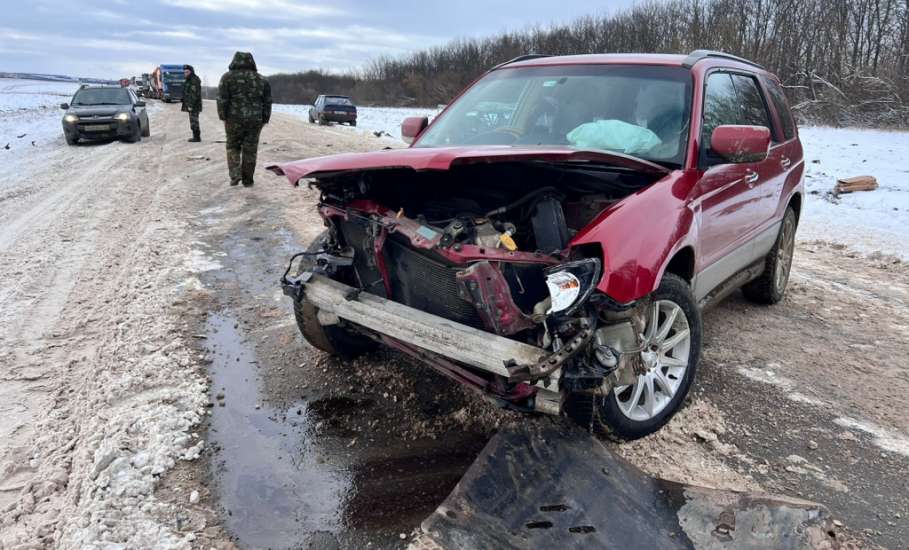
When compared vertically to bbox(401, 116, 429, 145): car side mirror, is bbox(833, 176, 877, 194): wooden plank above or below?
below

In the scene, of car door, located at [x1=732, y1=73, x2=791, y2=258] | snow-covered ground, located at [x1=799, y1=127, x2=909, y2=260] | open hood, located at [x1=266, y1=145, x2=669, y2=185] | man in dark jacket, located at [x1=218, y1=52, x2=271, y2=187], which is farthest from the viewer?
man in dark jacket, located at [x1=218, y1=52, x2=271, y2=187]

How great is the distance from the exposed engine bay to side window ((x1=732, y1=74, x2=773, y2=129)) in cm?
165

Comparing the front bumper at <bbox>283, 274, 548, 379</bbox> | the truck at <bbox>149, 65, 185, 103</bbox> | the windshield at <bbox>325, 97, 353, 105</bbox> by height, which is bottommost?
the front bumper at <bbox>283, 274, 548, 379</bbox>

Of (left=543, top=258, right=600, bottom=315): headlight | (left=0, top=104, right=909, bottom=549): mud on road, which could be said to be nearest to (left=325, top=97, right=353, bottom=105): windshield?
(left=0, top=104, right=909, bottom=549): mud on road

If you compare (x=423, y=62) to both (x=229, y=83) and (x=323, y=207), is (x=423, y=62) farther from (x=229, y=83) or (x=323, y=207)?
(x=323, y=207)

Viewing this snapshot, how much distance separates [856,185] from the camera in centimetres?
1035

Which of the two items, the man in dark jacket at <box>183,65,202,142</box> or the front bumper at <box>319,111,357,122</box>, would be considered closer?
the man in dark jacket at <box>183,65,202,142</box>

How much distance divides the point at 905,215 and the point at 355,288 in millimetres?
8662

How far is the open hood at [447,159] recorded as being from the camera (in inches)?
105

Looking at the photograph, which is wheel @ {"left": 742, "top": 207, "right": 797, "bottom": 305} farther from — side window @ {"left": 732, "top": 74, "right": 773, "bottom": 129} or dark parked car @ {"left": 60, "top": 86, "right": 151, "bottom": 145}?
dark parked car @ {"left": 60, "top": 86, "right": 151, "bottom": 145}

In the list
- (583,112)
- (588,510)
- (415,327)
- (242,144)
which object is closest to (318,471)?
(415,327)

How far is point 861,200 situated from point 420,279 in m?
9.37

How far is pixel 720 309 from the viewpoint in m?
5.14

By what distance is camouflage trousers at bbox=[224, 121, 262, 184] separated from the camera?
31.9 ft
